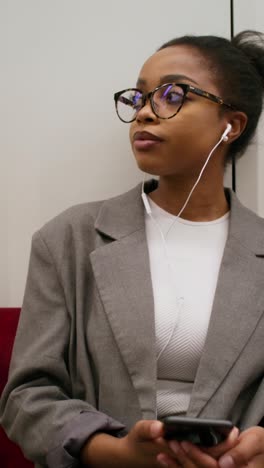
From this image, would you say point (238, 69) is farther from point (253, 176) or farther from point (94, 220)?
point (94, 220)

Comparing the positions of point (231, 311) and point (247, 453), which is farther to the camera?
point (231, 311)

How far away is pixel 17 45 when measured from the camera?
1403 mm

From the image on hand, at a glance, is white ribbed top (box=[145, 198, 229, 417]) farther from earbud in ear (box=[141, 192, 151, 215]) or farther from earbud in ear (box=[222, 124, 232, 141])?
earbud in ear (box=[222, 124, 232, 141])

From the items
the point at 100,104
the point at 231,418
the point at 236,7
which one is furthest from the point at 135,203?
the point at 236,7

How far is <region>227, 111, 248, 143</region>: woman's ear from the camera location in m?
1.21

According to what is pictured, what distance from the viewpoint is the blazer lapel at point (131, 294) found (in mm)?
1052

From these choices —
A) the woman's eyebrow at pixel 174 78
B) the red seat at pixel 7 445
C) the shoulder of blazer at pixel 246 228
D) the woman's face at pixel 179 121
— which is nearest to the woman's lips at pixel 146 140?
the woman's face at pixel 179 121

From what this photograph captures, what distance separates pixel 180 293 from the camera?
3.70ft

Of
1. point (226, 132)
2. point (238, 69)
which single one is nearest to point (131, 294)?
point (226, 132)

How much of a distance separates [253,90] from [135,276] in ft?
1.61

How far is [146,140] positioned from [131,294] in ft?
1.00

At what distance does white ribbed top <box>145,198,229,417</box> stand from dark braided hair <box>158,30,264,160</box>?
0.79 ft

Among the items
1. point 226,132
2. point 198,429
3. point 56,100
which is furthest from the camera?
point 56,100

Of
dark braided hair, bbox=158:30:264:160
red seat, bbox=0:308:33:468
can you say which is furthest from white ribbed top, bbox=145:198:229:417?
red seat, bbox=0:308:33:468
